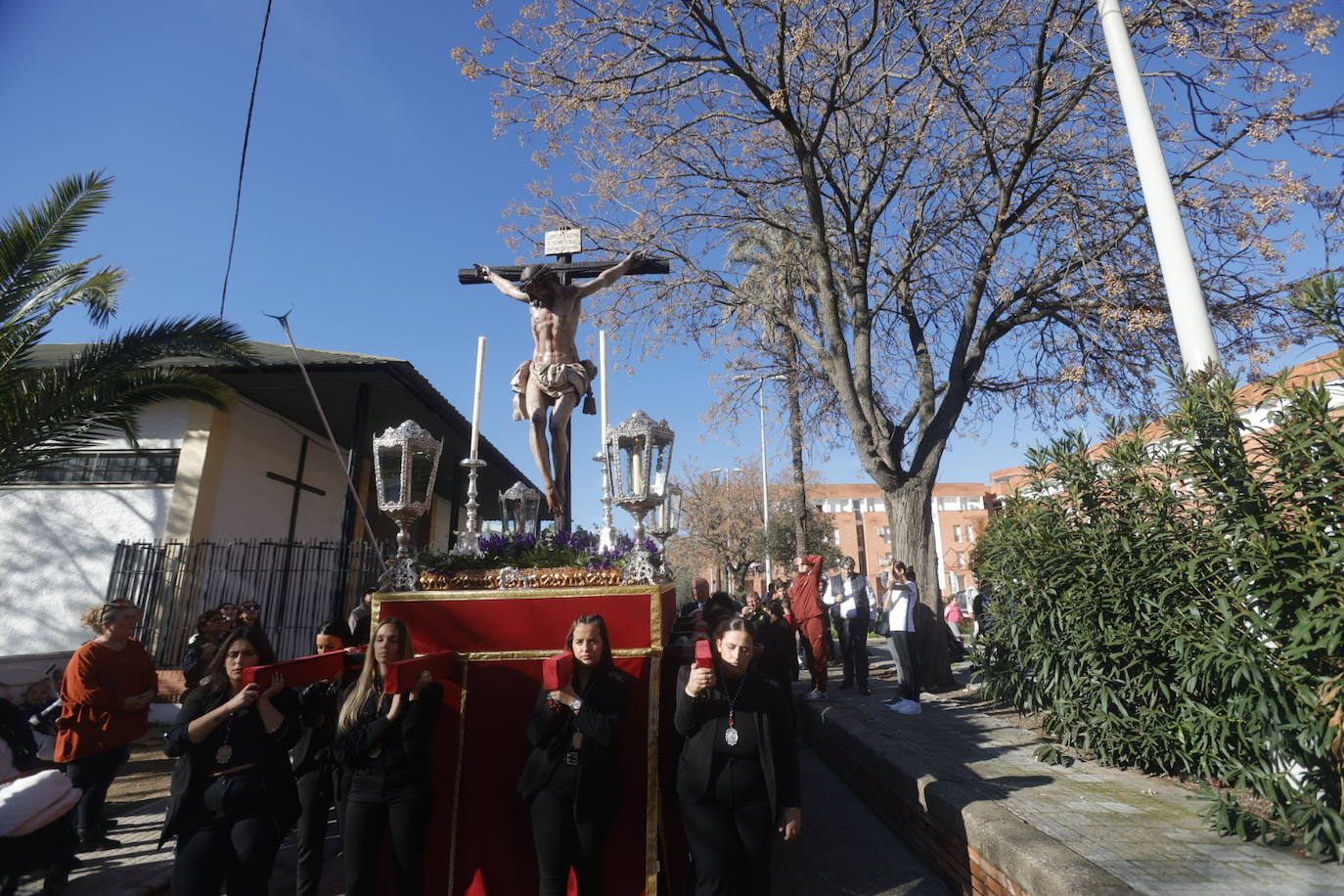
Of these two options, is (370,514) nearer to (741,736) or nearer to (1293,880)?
(741,736)

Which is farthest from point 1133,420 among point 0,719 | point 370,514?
point 370,514

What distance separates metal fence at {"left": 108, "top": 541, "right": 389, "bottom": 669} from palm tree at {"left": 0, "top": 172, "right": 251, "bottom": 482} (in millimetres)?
3856

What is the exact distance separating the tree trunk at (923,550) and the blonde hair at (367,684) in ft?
25.1

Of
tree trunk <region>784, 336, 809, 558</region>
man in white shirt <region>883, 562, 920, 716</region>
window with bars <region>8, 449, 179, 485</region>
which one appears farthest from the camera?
tree trunk <region>784, 336, 809, 558</region>

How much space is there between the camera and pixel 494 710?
3926 millimetres

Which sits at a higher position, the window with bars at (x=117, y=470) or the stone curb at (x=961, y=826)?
the window with bars at (x=117, y=470)

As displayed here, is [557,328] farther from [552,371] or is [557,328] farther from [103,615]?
[103,615]

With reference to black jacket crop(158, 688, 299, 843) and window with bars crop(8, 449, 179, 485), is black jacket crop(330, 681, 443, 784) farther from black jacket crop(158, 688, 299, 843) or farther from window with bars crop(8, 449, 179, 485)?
window with bars crop(8, 449, 179, 485)

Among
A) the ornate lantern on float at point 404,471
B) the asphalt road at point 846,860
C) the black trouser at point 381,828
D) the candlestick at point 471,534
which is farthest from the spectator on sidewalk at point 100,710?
the asphalt road at point 846,860

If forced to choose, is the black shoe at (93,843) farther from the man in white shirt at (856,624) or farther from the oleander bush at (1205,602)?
the man in white shirt at (856,624)

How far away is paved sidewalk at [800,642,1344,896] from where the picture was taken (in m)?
3.18

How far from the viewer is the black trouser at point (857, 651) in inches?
375

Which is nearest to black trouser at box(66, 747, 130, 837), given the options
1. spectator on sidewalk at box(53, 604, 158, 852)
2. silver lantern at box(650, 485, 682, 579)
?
spectator on sidewalk at box(53, 604, 158, 852)

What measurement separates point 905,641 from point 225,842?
6582 millimetres
